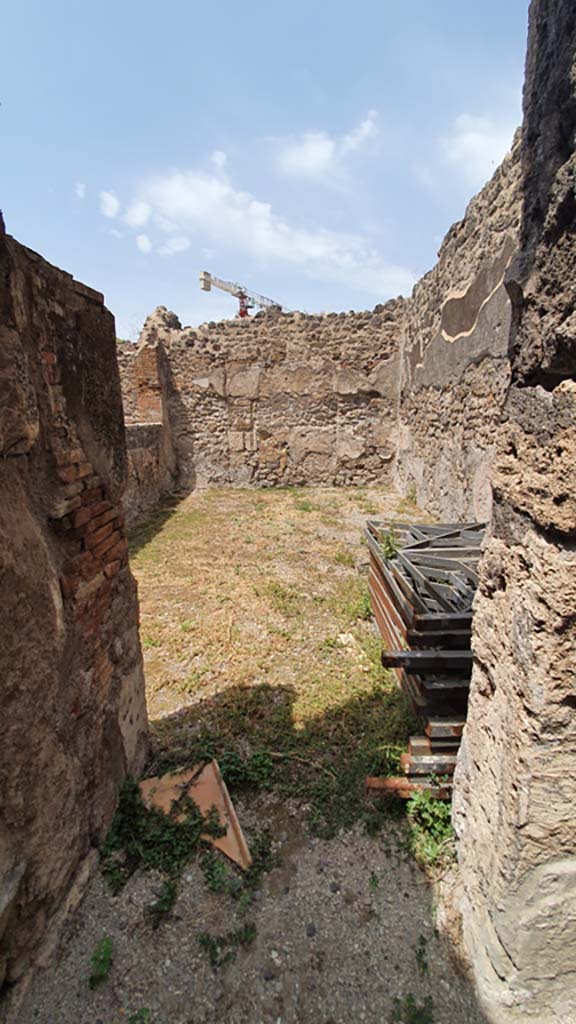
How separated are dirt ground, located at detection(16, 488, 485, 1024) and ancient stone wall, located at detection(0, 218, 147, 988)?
0.31 meters

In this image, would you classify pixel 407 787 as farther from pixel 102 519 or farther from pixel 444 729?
pixel 102 519

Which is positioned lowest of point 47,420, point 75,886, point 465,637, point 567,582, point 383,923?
point 383,923

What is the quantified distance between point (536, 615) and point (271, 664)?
2.50 meters

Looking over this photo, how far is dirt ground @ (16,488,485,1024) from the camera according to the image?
1.47 m

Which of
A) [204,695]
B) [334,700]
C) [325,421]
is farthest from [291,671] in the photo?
[325,421]

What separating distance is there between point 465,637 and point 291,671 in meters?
1.38

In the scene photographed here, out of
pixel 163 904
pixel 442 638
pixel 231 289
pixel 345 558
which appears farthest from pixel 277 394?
pixel 231 289

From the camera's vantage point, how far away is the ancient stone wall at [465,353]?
175 inches

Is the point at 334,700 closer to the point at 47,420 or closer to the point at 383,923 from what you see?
the point at 383,923

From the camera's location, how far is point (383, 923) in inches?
66.4

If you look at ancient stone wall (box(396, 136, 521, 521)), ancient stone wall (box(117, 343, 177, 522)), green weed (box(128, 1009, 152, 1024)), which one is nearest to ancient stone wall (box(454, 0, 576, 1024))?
green weed (box(128, 1009, 152, 1024))

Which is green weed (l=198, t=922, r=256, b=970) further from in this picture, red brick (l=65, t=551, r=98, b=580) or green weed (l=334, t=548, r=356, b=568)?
green weed (l=334, t=548, r=356, b=568)

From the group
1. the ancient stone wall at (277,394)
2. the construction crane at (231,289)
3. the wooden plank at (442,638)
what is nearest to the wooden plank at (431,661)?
the wooden plank at (442,638)

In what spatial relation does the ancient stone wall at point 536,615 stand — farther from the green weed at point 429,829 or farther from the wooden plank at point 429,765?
the wooden plank at point 429,765
